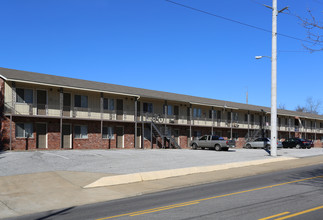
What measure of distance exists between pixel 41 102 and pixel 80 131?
4.39 meters

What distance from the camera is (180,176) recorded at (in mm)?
16719

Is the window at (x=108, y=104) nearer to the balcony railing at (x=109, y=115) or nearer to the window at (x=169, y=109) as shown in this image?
the balcony railing at (x=109, y=115)

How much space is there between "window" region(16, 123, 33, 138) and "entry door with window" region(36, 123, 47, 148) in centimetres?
58

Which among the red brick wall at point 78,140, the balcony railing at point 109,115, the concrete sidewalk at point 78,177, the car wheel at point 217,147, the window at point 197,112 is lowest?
the concrete sidewalk at point 78,177

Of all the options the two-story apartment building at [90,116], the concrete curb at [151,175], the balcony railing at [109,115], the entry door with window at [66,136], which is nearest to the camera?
the concrete curb at [151,175]

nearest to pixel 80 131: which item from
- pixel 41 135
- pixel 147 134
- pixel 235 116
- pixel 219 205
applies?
pixel 41 135

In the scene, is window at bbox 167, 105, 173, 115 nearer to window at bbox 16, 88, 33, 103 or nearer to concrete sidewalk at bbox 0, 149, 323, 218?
window at bbox 16, 88, 33, 103

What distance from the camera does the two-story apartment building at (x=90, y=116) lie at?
26.1 metres

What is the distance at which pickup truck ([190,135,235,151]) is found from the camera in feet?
104

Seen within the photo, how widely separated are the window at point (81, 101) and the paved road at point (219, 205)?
62.8 ft

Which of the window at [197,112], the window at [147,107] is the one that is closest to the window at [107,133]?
the window at [147,107]

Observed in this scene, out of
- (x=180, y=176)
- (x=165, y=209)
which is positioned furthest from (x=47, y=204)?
(x=180, y=176)

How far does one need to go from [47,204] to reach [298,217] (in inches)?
301

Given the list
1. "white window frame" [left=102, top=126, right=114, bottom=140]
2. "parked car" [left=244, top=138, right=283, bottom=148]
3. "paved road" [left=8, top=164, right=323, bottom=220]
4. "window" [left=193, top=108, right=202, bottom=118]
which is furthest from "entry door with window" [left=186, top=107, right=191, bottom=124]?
"paved road" [left=8, top=164, right=323, bottom=220]
